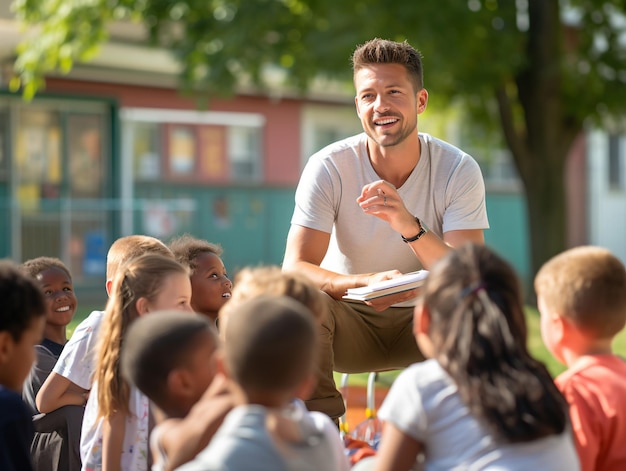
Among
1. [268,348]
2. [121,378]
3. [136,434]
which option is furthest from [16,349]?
[268,348]

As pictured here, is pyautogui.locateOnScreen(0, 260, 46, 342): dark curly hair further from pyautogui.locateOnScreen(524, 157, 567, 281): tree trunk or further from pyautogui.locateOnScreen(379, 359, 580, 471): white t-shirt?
pyautogui.locateOnScreen(524, 157, 567, 281): tree trunk

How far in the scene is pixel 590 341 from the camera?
260 centimetres

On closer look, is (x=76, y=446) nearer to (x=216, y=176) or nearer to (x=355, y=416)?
(x=355, y=416)

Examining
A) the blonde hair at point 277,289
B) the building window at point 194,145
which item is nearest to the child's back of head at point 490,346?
the blonde hair at point 277,289

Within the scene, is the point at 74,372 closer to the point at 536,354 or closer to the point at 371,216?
the point at 371,216

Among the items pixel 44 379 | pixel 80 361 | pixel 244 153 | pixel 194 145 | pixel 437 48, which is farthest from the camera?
pixel 244 153

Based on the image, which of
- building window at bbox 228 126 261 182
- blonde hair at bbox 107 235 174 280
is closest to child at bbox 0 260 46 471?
blonde hair at bbox 107 235 174 280

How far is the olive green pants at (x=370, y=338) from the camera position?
4.08 m

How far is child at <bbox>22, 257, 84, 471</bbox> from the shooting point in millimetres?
3428

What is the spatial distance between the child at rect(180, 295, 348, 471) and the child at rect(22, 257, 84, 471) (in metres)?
1.47

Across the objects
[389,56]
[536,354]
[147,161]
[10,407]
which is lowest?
[536,354]

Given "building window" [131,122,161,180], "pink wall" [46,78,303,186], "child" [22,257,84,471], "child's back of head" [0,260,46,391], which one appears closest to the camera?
"child's back of head" [0,260,46,391]

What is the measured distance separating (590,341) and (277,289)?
2.76 ft

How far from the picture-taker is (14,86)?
12188mm
